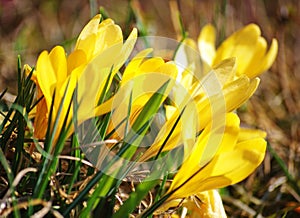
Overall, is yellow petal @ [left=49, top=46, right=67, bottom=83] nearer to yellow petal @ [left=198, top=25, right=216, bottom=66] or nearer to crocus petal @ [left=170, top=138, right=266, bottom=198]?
crocus petal @ [left=170, top=138, right=266, bottom=198]

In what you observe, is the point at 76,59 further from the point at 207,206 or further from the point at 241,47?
the point at 241,47

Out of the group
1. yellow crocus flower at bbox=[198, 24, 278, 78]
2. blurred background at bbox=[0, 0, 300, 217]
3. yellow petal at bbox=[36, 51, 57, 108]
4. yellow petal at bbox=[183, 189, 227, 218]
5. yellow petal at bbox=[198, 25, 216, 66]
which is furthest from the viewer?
yellow petal at bbox=[198, 25, 216, 66]

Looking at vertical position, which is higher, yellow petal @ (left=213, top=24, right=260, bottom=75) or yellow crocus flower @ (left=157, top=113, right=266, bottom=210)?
yellow crocus flower @ (left=157, top=113, right=266, bottom=210)

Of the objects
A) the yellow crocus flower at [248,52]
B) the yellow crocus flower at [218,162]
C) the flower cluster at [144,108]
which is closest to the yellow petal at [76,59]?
the flower cluster at [144,108]

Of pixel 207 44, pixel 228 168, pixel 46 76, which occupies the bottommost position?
pixel 207 44

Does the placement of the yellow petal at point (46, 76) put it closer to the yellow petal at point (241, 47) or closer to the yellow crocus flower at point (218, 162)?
the yellow crocus flower at point (218, 162)

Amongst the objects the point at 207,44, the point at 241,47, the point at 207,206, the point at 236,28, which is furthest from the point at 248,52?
the point at 236,28

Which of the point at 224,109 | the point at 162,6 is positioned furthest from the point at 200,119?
the point at 162,6

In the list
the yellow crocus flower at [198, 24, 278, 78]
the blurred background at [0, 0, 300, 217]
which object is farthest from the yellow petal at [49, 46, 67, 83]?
the yellow crocus flower at [198, 24, 278, 78]
